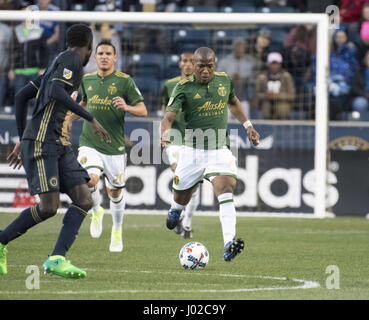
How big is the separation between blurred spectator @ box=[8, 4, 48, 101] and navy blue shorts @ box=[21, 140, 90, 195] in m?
9.24

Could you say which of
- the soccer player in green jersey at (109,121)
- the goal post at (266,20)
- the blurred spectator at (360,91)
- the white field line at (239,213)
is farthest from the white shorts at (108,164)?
the blurred spectator at (360,91)

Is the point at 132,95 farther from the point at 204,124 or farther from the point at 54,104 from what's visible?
the point at 54,104

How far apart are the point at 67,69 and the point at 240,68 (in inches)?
398

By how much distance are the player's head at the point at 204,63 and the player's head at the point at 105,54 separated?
1765 mm

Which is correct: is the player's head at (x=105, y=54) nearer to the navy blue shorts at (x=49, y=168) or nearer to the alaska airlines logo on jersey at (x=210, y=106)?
the alaska airlines logo on jersey at (x=210, y=106)

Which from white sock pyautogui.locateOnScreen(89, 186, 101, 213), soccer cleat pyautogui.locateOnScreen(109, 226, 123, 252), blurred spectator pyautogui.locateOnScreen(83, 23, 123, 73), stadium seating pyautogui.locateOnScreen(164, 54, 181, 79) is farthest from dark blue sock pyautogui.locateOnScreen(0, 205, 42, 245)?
stadium seating pyautogui.locateOnScreen(164, 54, 181, 79)

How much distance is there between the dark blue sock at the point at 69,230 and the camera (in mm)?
7917

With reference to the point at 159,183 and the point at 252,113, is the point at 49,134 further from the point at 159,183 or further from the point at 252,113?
the point at 252,113

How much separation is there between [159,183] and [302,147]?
107 inches

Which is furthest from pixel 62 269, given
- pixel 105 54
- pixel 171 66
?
pixel 171 66

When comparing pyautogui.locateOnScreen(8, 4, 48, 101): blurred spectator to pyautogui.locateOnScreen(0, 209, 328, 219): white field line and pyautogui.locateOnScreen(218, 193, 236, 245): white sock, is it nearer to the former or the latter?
pyautogui.locateOnScreen(0, 209, 328, 219): white field line

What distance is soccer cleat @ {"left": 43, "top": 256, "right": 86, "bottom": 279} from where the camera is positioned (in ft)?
25.4
